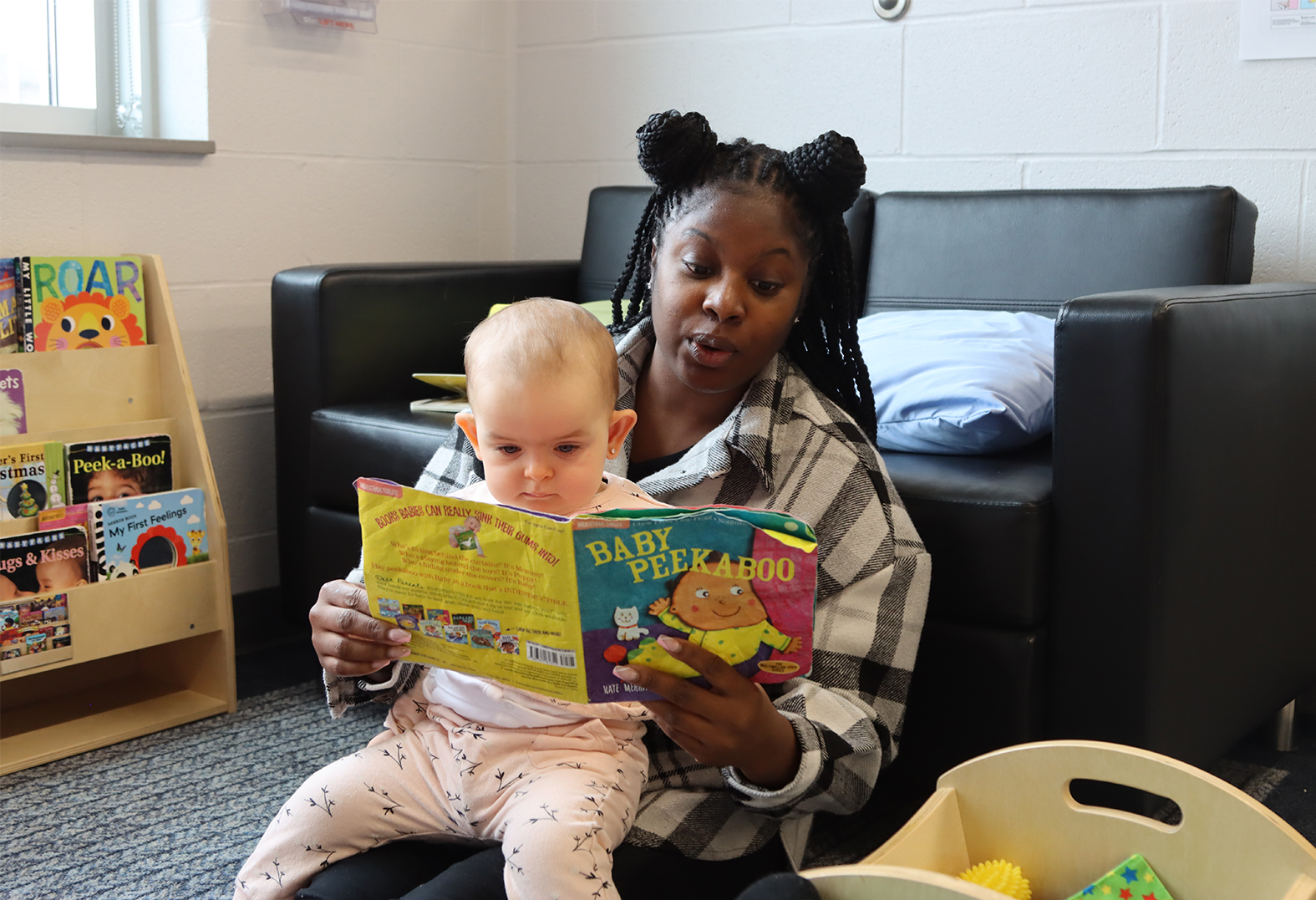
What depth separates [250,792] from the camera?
5.34 feet

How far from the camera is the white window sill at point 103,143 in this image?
1.96 metres

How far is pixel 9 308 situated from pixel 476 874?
4.32 feet

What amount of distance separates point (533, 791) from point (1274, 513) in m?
1.05

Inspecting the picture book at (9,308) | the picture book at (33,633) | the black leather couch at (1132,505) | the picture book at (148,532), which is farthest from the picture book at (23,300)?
the black leather couch at (1132,505)

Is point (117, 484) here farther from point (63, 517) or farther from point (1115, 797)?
point (1115, 797)

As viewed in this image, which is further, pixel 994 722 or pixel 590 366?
pixel 994 722

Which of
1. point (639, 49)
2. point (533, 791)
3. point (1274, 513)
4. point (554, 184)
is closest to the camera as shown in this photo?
point (533, 791)

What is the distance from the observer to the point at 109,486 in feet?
6.05

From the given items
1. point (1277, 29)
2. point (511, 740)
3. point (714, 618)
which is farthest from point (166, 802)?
point (1277, 29)

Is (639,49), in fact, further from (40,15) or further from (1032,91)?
(40,15)

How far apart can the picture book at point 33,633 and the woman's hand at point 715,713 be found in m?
1.19

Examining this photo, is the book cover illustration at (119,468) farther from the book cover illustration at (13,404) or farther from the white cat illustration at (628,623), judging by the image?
the white cat illustration at (628,623)

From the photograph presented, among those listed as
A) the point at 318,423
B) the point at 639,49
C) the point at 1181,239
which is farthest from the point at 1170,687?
the point at 639,49

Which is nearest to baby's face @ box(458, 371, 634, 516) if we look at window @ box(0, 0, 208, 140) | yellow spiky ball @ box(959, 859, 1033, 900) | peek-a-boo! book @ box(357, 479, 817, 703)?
peek-a-boo! book @ box(357, 479, 817, 703)
